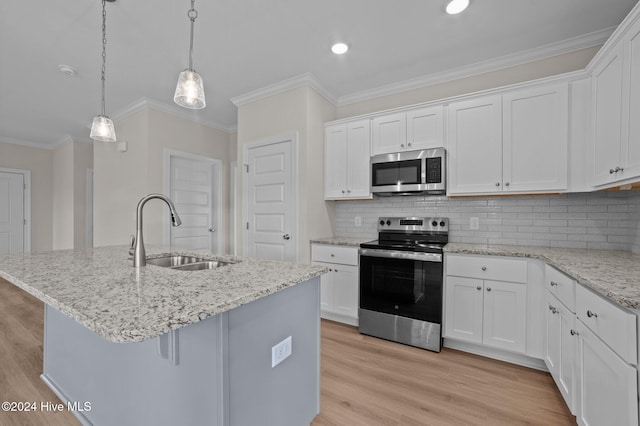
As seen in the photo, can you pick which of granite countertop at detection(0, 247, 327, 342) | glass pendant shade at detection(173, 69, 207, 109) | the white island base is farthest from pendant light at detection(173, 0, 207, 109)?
the white island base

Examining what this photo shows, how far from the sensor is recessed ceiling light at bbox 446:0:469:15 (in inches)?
76.8

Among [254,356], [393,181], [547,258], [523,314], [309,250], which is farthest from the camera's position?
[309,250]

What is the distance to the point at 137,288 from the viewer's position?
41.0 inches

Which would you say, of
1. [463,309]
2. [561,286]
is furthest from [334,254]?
[561,286]

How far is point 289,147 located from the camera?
3.16 metres

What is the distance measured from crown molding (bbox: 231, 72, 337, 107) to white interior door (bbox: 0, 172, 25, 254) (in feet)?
17.2

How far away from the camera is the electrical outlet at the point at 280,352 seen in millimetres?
1177

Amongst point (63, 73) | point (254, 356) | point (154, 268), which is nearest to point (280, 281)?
point (254, 356)

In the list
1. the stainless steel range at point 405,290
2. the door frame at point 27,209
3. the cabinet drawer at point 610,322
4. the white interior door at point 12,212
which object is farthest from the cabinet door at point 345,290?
the door frame at point 27,209

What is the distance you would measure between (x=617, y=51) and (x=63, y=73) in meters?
4.78

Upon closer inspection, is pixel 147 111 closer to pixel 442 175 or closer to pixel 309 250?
pixel 309 250

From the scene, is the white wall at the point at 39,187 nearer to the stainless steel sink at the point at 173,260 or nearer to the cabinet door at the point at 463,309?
the stainless steel sink at the point at 173,260

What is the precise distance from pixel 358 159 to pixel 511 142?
1.42m

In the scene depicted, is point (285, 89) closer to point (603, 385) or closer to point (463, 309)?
point (463, 309)
